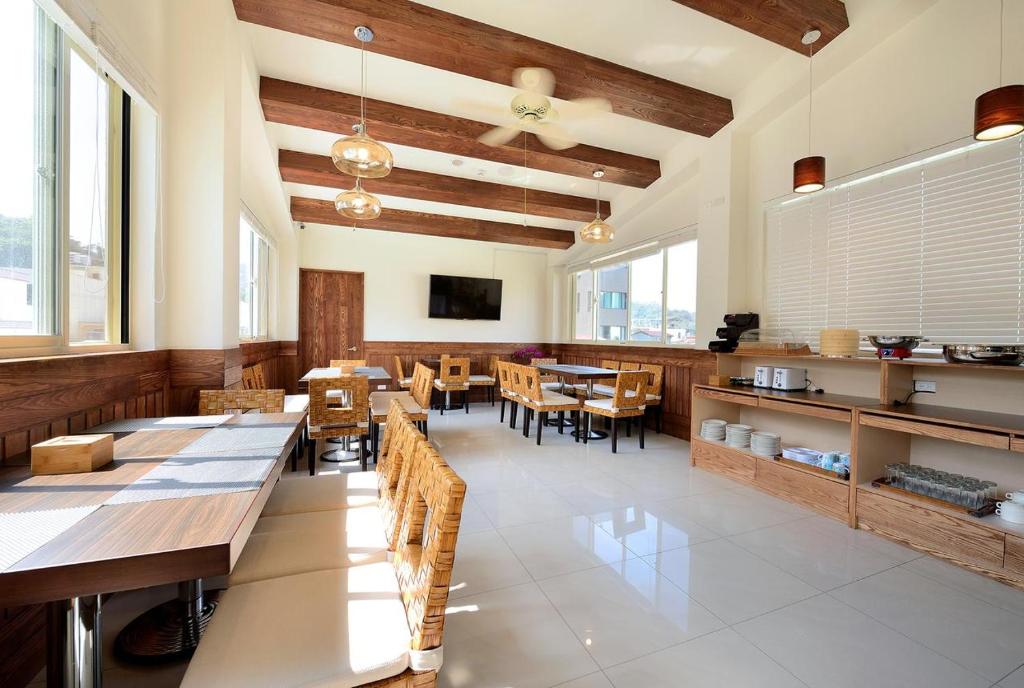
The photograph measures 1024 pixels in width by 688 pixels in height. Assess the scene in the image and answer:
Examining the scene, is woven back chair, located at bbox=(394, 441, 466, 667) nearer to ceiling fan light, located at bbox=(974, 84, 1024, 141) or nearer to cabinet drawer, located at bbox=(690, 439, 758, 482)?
ceiling fan light, located at bbox=(974, 84, 1024, 141)

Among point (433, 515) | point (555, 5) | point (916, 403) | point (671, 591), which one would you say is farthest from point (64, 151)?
point (916, 403)

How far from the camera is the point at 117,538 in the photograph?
86cm

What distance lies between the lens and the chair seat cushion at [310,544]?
1282mm

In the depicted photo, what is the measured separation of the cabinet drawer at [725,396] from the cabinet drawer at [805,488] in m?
0.48

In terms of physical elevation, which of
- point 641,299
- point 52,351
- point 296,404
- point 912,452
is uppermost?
point 641,299

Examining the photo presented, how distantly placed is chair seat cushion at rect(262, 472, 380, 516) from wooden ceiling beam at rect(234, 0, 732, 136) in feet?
9.01

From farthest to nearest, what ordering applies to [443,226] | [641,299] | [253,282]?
[443,226] < [641,299] < [253,282]

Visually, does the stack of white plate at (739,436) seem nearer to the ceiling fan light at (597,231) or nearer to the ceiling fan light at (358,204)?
the ceiling fan light at (597,231)

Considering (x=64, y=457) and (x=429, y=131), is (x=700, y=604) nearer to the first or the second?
(x=64, y=457)

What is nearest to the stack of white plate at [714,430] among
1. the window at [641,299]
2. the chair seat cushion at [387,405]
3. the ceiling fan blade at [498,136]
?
the window at [641,299]

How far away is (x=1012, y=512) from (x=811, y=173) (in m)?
2.25

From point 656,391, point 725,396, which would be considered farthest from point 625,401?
point 656,391

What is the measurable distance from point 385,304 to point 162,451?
5799 mm

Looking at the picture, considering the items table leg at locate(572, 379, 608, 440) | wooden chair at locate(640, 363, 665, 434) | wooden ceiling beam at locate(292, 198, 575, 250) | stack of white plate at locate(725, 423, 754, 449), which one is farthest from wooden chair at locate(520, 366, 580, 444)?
wooden ceiling beam at locate(292, 198, 575, 250)
